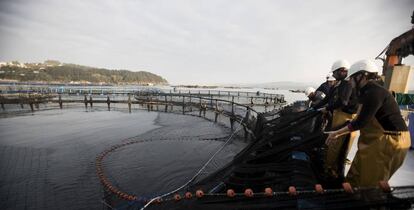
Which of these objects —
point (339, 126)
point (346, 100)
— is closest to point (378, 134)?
point (339, 126)

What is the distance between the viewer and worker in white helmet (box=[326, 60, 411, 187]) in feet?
7.50

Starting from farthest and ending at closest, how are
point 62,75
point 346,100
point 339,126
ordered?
point 62,75, point 346,100, point 339,126

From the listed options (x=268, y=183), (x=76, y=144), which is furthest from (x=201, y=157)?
(x=76, y=144)

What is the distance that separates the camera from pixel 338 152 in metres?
3.39

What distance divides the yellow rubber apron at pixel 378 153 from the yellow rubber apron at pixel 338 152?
81 cm

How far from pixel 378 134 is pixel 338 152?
1.12 metres

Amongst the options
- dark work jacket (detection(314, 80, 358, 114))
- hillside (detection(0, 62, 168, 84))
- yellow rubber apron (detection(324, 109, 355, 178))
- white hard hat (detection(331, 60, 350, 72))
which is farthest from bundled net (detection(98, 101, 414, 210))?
hillside (detection(0, 62, 168, 84))

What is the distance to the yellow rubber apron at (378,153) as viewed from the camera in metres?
2.30

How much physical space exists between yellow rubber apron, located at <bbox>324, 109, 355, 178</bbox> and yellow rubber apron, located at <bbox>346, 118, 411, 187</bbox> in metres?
0.81

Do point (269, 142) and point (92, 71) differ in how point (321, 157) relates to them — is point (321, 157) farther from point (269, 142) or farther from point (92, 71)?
point (92, 71)

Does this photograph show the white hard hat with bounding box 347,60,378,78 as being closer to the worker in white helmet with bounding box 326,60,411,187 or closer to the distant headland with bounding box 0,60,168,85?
the worker in white helmet with bounding box 326,60,411,187

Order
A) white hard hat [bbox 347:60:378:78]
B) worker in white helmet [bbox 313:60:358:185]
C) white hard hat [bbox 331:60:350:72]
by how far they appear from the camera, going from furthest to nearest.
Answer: white hard hat [bbox 331:60:350:72] < worker in white helmet [bbox 313:60:358:185] < white hard hat [bbox 347:60:378:78]

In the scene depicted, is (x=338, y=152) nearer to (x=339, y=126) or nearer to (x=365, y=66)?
(x=339, y=126)

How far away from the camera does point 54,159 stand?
7152 mm
